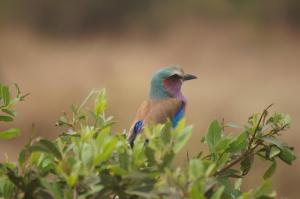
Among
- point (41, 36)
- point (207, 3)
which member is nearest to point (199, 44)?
point (207, 3)

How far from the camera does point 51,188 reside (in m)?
1.15

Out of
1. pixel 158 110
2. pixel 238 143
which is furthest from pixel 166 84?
pixel 238 143

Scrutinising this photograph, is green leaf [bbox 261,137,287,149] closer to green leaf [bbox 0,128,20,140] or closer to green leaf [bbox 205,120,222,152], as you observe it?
green leaf [bbox 205,120,222,152]

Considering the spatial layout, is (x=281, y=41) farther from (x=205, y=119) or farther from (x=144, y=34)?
(x=205, y=119)

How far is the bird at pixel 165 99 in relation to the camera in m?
2.45

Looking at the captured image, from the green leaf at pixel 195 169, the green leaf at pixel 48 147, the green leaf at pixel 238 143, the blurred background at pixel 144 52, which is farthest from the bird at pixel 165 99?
the blurred background at pixel 144 52

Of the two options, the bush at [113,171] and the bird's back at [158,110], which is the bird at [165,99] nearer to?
the bird's back at [158,110]

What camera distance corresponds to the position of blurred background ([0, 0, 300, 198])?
6629 millimetres

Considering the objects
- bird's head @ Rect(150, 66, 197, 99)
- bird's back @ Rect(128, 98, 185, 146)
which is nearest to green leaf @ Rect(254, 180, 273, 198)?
bird's back @ Rect(128, 98, 185, 146)

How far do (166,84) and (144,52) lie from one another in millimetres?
4944

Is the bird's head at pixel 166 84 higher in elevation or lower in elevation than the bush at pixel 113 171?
lower

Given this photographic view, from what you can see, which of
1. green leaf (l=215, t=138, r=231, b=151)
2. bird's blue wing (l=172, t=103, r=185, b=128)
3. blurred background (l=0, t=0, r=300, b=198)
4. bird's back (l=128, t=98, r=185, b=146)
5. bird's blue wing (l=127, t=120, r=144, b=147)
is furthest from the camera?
blurred background (l=0, t=0, r=300, b=198)

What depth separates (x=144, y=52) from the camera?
7578 millimetres

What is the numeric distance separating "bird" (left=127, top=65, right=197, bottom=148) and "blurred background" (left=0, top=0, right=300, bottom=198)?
11.4 ft
